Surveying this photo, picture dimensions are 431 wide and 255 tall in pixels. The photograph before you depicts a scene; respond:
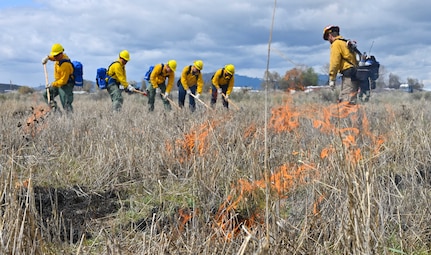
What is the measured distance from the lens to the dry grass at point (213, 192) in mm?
2027

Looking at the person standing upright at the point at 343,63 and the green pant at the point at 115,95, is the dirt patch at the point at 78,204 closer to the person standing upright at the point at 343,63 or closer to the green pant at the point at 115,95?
the person standing upright at the point at 343,63

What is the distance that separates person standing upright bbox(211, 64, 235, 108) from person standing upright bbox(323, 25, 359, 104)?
4288mm

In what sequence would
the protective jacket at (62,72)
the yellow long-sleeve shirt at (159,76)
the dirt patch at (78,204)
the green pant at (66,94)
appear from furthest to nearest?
1. the yellow long-sleeve shirt at (159,76)
2. the green pant at (66,94)
3. the protective jacket at (62,72)
4. the dirt patch at (78,204)

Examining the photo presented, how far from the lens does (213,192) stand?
3.14 meters

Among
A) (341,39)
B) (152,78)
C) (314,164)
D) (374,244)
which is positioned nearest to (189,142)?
(314,164)

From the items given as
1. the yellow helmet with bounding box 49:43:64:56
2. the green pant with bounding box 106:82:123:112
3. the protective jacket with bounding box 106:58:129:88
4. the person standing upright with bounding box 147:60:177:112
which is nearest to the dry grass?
the yellow helmet with bounding box 49:43:64:56

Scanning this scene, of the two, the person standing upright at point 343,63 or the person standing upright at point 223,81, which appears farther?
the person standing upright at point 223,81

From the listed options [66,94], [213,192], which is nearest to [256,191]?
[213,192]

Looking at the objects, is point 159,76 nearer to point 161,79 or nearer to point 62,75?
point 161,79

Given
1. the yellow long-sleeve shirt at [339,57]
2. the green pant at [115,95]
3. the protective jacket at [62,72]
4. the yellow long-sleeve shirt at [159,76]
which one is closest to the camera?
the yellow long-sleeve shirt at [339,57]

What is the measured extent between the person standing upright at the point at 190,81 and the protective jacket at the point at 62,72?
2909mm

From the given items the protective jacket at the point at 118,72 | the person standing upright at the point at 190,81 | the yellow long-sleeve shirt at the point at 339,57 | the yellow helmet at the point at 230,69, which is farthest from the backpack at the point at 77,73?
the yellow long-sleeve shirt at the point at 339,57

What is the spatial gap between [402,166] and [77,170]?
9.72ft

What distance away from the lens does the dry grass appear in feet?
6.65
